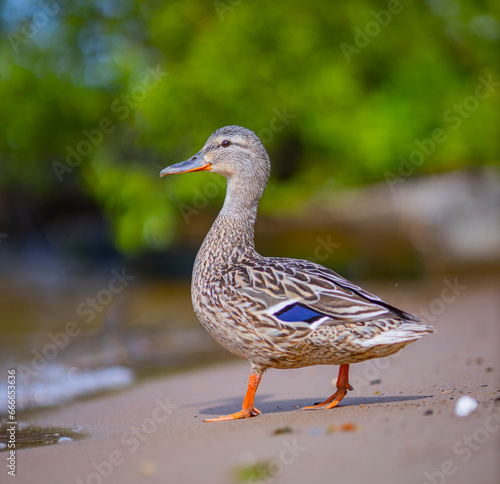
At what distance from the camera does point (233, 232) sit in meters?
4.77

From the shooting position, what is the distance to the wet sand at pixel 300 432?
2811 millimetres

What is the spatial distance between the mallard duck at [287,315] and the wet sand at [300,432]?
0.99 feet

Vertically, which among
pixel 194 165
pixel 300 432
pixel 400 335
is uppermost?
pixel 194 165

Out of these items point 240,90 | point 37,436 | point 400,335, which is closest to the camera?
point 400,335

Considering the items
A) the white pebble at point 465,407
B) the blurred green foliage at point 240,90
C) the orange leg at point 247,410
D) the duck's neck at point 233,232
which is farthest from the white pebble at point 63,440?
the blurred green foliage at point 240,90

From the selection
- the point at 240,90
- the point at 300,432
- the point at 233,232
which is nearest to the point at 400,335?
the point at 300,432

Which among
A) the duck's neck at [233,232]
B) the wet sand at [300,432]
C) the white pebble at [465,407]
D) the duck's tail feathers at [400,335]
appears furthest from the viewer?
the duck's neck at [233,232]

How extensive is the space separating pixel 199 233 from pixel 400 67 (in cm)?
537

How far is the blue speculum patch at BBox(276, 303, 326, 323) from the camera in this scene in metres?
3.97

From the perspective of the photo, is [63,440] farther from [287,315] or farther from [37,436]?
[287,315]

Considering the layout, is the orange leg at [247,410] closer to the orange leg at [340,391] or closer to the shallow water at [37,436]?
the orange leg at [340,391]

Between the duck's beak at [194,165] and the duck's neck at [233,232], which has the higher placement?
the duck's beak at [194,165]

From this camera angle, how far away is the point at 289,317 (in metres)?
4.01

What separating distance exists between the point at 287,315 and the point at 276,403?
1.06 metres
